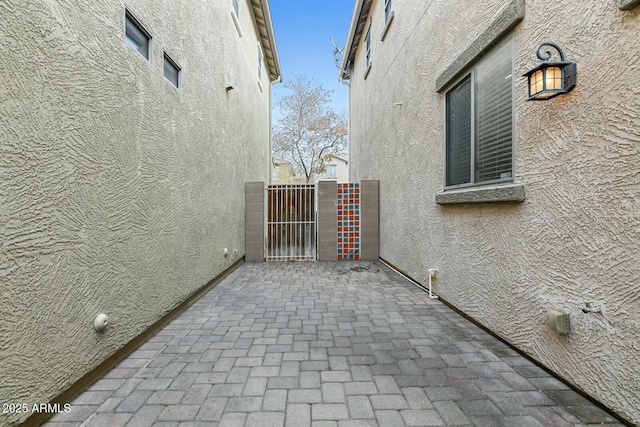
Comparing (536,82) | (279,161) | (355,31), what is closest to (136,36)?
(536,82)

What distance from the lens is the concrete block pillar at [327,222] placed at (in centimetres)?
761

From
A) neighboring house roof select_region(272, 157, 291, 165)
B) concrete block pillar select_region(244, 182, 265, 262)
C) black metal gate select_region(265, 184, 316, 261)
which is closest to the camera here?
concrete block pillar select_region(244, 182, 265, 262)

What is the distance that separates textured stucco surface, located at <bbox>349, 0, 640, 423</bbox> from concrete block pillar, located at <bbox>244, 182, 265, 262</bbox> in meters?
4.63

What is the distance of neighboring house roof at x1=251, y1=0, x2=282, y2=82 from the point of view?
8422mm

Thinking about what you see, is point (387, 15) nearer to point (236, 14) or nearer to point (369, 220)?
point (236, 14)

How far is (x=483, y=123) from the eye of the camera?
10.7 ft

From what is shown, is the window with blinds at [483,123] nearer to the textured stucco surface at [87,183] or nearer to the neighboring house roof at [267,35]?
the textured stucco surface at [87,183]

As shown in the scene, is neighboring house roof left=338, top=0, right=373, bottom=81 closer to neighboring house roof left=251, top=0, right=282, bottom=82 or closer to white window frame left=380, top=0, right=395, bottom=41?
white window frame left=380, top=0, right=395, bottom=41

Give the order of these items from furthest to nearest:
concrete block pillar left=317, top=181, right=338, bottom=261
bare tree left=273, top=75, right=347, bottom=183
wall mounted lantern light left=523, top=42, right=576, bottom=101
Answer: bare tree left=273, top=75, right=347, bottom=183 → concrete block pillar left=317, top=181, right=338, bottom=261 → wall mounted lantern light left=523, top=42, right=576, bottom=101

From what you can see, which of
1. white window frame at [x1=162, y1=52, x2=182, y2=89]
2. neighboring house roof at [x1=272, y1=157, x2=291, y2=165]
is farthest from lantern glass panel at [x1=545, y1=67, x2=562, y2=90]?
neighboring house roof at [x1=272, y1=157, x2=291, y2=165]

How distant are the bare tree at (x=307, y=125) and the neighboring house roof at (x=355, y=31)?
503 centimetres

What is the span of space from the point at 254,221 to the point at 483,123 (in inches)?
224

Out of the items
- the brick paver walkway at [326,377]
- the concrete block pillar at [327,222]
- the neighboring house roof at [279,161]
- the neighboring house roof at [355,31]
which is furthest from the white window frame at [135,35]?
the neighboring house roof at [279,161]

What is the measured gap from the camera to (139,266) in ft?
9.39
